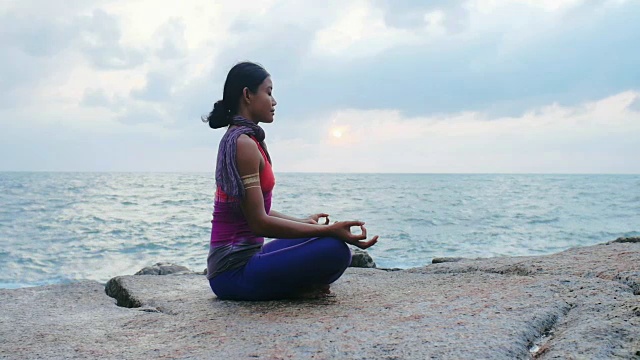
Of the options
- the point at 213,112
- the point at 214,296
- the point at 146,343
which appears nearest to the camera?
the point at 146,343

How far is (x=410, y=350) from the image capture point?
228 cm

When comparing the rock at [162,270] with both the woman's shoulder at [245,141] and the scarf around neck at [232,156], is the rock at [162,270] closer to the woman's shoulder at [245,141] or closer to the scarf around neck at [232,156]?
the scarf around neck at [232,156]

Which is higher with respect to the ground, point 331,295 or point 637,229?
point 331,295

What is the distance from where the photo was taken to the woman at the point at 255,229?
309 centimetres

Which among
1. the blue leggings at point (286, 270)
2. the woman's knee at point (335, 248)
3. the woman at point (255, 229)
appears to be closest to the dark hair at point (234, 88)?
the woman at point (255, 229)

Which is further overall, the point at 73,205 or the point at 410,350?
the point at 73,205

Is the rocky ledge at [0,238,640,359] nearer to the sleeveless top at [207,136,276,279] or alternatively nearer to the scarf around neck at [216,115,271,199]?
the sleeveless top at [207,136,276,279]

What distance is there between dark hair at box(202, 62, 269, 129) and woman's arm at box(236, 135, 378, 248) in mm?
302

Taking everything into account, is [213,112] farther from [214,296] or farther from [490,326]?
[490,326]

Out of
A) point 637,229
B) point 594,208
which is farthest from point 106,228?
point 594,208

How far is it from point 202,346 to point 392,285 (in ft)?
5.69

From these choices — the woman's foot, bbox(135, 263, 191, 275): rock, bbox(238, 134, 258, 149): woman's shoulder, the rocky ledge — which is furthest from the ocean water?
bbox(238, 134, 258, 149): woman's shoulder

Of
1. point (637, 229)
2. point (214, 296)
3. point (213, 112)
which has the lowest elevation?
point (637, 229)

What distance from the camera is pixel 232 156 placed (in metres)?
3.12
